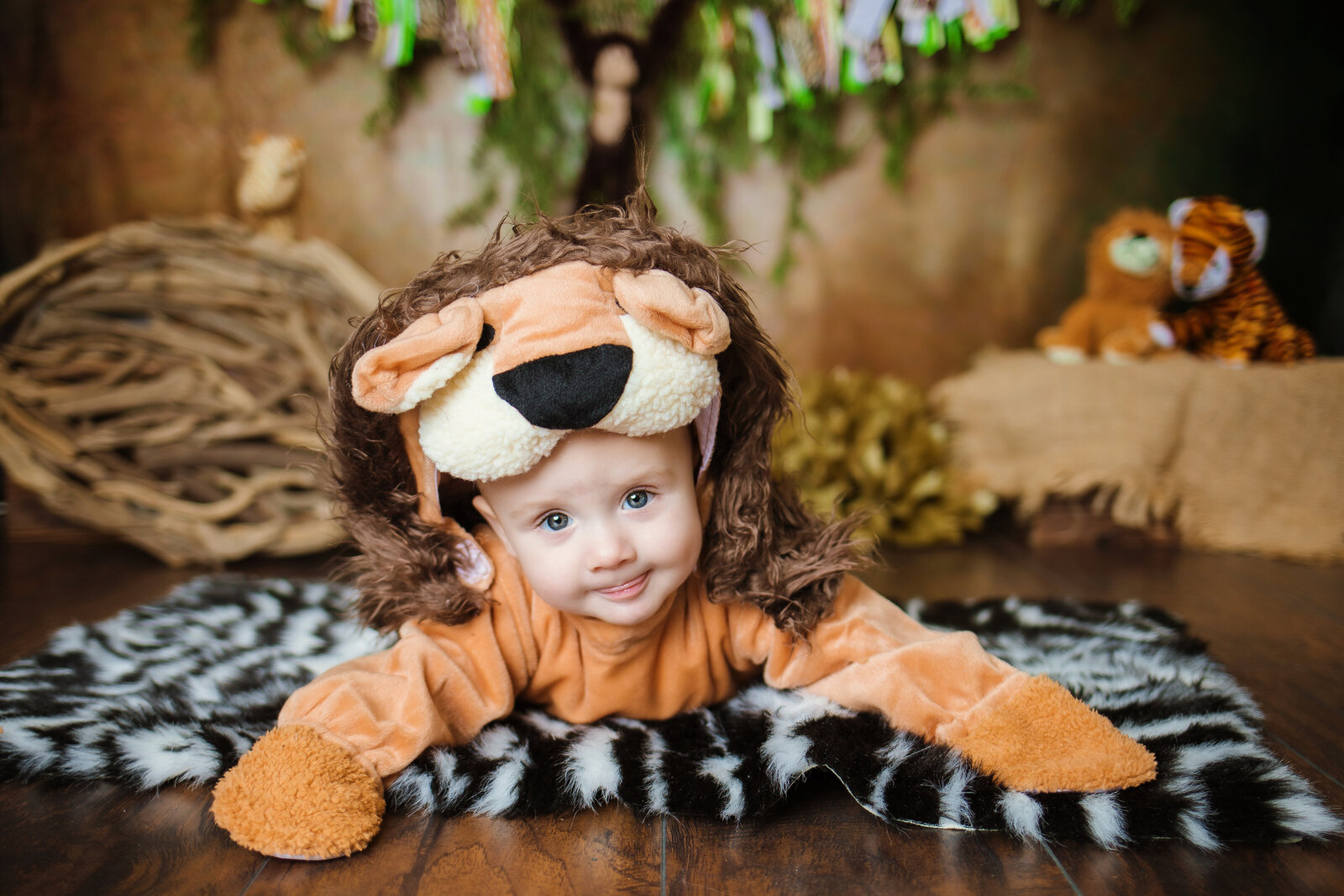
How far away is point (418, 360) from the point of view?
2.37 ft

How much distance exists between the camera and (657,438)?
796mm

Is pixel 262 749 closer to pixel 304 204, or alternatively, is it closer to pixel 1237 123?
pixel 304 204

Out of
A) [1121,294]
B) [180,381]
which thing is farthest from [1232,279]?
[180,381]

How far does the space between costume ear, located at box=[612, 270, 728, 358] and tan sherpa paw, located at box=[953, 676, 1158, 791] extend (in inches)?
16.9

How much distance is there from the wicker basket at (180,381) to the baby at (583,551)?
77 cm

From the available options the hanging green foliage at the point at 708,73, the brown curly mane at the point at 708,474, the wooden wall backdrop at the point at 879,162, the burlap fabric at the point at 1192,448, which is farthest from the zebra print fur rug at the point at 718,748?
Result: the hanging green foliage at the point at 708,73

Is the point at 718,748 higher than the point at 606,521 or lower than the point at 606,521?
lower

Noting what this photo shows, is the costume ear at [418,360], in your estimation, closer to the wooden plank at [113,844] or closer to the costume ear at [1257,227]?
the wooden plank at [113,844]

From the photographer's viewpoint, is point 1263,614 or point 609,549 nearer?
point 609,549

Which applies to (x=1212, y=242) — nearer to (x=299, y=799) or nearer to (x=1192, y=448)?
(x=1192, y=448)

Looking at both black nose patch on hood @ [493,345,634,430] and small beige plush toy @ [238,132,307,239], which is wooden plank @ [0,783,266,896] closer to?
black nose patch on hood @ [493,345,634,430]

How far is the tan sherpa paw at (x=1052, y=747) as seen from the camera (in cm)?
78

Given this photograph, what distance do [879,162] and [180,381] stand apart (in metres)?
1.75

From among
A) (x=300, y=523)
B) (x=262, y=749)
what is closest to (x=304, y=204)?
(x=300, y=523)
